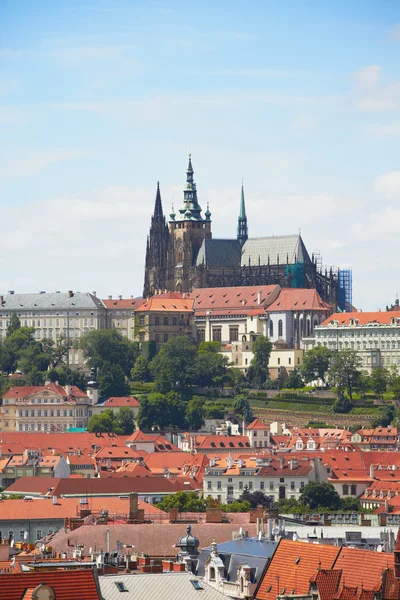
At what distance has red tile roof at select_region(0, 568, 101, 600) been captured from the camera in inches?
1334

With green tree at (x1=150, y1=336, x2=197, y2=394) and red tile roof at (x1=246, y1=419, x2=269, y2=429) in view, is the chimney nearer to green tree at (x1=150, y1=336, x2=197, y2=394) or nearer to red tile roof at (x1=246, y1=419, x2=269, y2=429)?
red tile roof at (x1=246, y1=419, x2=269, y2=429)

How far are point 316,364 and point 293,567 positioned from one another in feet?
476

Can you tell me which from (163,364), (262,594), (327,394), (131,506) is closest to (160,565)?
(262,594)

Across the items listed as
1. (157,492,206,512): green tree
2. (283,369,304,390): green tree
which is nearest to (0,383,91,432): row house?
(283,369,304,390): green tree

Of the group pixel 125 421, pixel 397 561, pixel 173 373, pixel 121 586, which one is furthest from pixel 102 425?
pixel 397 561

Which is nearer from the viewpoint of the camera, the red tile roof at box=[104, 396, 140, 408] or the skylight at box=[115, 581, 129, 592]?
the skylight at box=[115, 581, 129, 592]

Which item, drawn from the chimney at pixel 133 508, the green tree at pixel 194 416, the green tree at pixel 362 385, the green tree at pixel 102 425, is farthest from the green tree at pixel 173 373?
the chimney at pixel 133 508

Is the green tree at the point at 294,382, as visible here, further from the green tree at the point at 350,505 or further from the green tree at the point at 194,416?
the green tree at the point at 350,505

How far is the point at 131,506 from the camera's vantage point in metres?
85.6

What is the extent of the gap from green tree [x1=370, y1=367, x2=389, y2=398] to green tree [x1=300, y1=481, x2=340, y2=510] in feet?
184

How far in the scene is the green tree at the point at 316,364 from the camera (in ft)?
625

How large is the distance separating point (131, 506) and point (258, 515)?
8.81 meters

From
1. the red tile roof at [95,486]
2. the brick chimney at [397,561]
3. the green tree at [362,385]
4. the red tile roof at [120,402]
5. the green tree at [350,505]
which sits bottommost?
Result: the green tree at [350,505]

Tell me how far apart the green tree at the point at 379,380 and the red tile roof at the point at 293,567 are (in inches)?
5328
